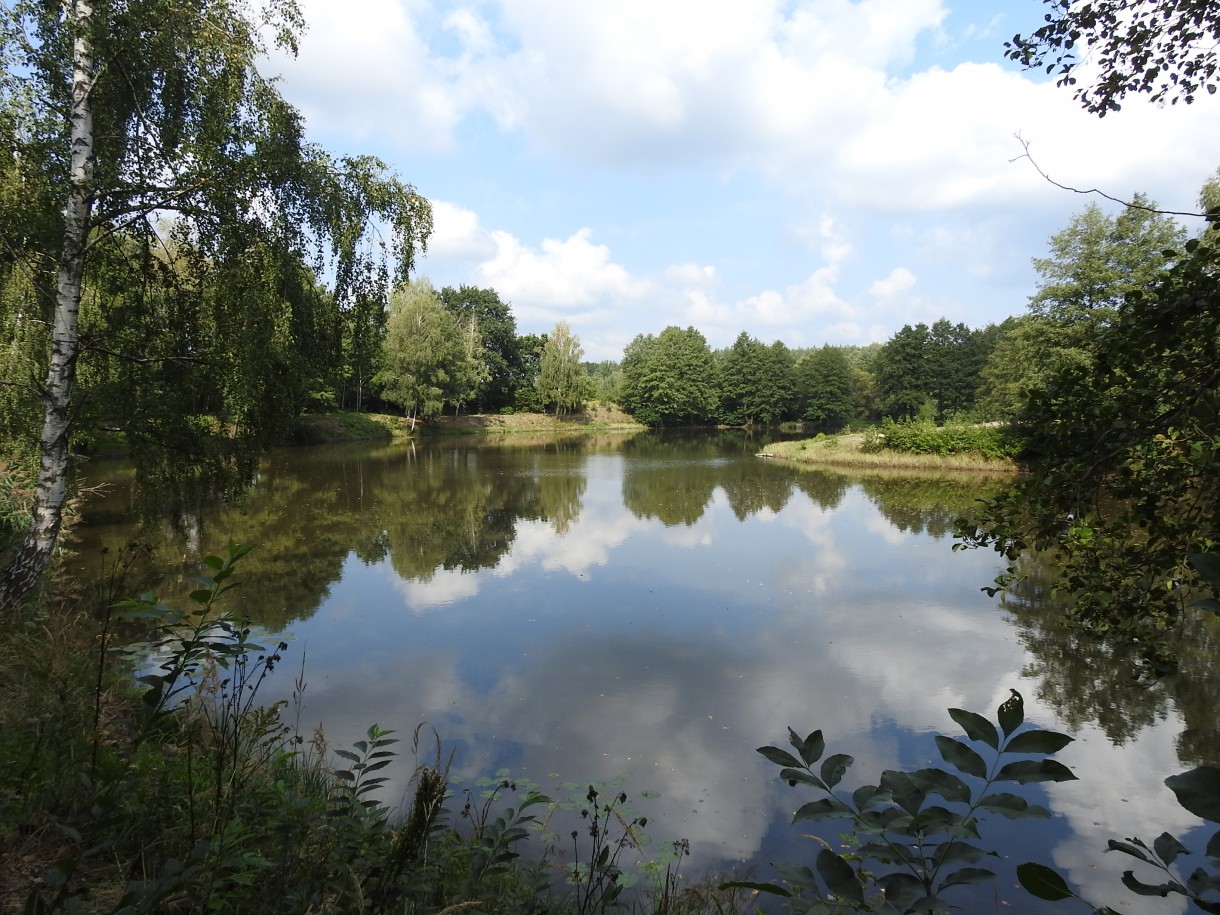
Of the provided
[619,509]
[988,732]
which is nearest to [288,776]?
[988,732]

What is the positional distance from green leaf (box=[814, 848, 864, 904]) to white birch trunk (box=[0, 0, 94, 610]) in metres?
7.30

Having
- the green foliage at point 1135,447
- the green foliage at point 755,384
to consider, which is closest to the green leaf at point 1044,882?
the green foliage at point 1135,447

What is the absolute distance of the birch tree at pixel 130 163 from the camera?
602 cm

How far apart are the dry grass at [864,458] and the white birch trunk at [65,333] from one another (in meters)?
28.8

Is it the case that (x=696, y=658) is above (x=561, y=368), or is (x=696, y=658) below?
below

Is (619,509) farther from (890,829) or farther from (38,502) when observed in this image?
(890,829)

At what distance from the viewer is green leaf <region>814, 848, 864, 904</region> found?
1.17m

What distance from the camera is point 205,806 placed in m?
2.90

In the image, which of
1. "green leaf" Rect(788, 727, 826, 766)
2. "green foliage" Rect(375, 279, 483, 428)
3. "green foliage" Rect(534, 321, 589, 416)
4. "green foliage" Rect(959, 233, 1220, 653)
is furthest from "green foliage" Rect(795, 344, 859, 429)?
"green leaf" Rect(788, 727, 826, 766)

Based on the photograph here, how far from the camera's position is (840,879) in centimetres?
118

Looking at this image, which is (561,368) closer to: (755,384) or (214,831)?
(755,384)

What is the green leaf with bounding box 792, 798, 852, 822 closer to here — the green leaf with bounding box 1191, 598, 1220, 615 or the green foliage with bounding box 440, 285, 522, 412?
the green leaf with bounding box 1191, 598, 1220, 615

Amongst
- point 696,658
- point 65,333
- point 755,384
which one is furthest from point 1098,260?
point 755,384

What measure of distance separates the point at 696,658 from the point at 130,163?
7.99m
